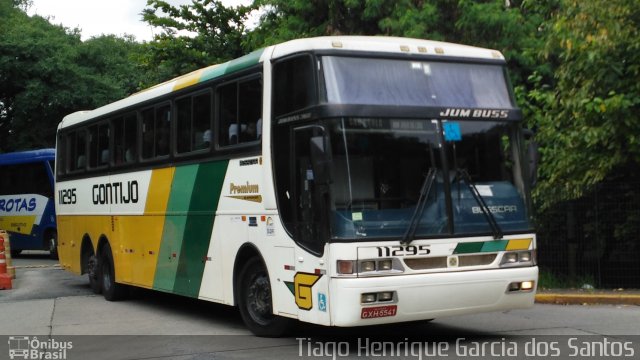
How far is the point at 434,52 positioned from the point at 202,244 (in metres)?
4.08

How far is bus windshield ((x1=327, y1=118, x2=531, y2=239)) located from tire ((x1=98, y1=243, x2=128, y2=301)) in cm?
739

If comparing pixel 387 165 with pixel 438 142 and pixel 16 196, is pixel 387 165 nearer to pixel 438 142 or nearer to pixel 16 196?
pixel 438 142

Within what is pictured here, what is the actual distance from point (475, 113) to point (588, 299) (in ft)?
17.4

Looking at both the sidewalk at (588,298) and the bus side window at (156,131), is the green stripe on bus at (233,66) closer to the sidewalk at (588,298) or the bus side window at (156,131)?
the bus side window at (156,131)

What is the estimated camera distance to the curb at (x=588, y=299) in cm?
1273

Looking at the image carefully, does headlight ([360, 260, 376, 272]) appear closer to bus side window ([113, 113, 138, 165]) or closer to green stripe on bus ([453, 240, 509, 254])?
green stripe on bus ([453, 240, 509, 254])

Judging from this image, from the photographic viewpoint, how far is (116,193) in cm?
1395

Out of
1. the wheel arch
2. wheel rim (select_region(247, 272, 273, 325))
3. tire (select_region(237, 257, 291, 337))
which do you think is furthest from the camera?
the wheel arch

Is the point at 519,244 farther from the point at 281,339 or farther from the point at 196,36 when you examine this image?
the point at 196,36

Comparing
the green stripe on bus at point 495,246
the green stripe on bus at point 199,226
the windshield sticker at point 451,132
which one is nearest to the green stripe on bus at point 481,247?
the green stripe on bus at point 495,246

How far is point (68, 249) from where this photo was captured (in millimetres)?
16719

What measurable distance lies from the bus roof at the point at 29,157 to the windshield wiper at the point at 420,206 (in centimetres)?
2083

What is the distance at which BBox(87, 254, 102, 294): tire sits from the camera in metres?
15.2

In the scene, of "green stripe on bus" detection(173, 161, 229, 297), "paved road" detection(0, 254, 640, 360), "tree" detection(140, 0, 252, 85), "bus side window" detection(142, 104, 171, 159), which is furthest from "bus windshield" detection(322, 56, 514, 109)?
"tree" detection(140, 0, 252, 85)
